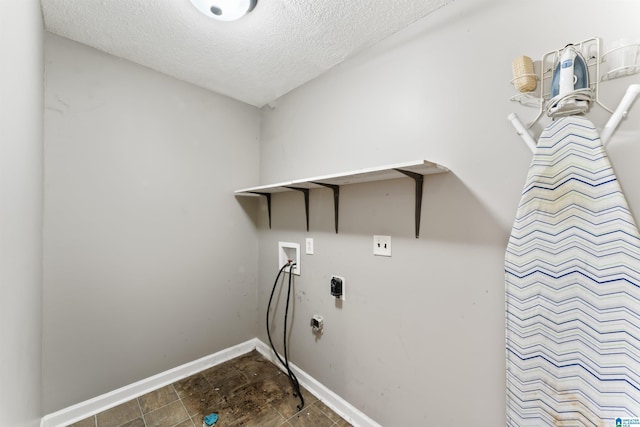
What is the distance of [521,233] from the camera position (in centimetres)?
99

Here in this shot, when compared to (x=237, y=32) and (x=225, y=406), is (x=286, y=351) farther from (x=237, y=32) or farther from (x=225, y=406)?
(x=237, y=32)

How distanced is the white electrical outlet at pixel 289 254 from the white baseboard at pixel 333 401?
765 millimetres

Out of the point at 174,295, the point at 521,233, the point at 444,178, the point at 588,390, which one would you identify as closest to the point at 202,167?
the point at 174,295

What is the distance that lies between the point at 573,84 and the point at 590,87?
0.26 feet

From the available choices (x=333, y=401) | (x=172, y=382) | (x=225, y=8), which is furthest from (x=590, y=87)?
(x=172, y=382)

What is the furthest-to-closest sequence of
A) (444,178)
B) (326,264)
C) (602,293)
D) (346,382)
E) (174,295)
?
(174,295) → (326,264) → (346,382) → (444,178) → (602,293)

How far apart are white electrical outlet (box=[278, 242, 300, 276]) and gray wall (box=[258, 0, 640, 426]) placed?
18cm

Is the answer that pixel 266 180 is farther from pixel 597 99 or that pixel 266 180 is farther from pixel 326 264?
pixel 597 99

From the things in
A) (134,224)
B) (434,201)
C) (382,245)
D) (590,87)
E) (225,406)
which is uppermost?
(590,87)

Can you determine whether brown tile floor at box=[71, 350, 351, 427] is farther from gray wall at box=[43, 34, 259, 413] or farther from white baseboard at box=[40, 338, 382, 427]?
gray wall at box=[43, 34, 259, 413]

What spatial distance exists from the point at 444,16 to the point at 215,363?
9.34ft

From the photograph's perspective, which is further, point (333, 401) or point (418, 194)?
point (333, 401)

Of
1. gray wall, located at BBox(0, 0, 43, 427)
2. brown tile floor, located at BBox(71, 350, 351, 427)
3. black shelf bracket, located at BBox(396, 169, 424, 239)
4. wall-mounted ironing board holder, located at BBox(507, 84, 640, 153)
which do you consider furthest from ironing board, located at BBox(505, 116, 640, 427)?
gray wall, located at BBox(0, 0, 43, 427)

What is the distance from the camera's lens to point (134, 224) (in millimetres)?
1795
